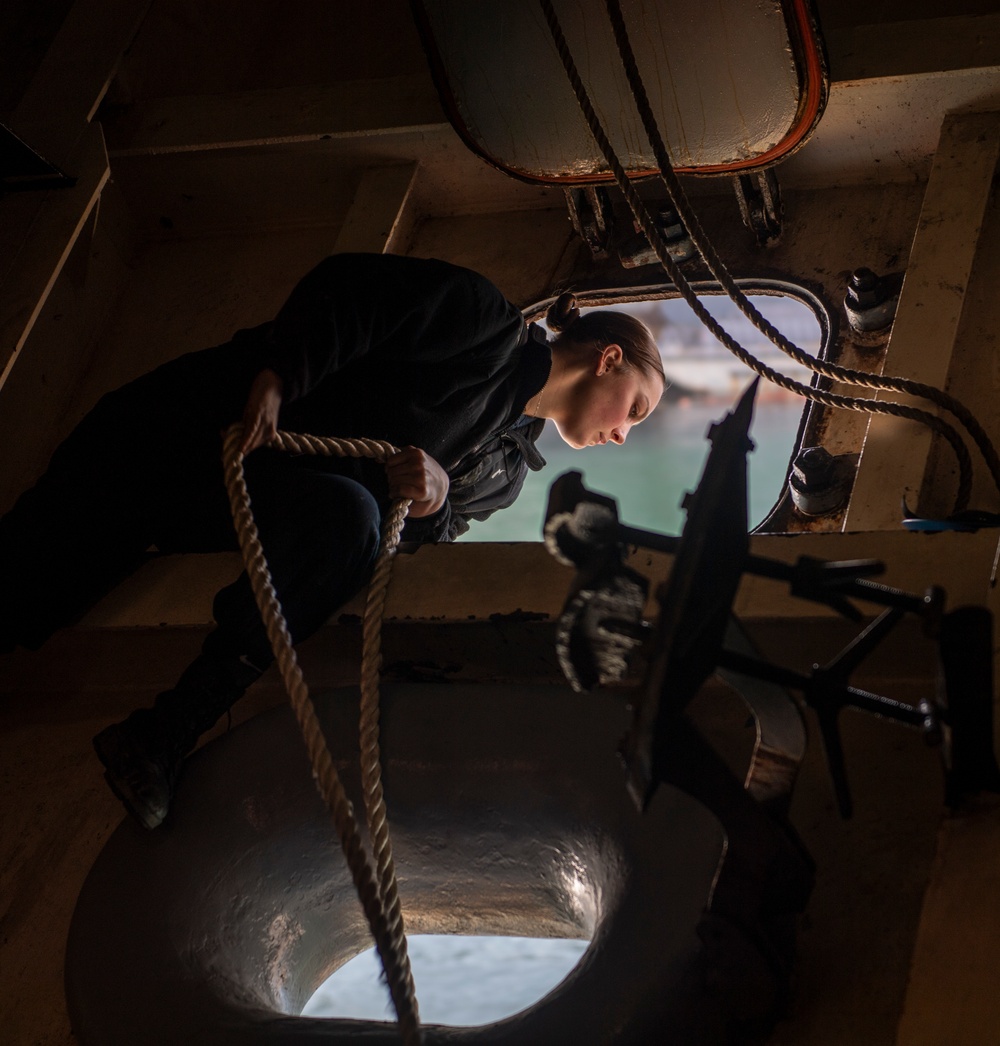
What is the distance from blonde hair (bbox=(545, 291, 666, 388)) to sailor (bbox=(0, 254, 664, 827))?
18mm

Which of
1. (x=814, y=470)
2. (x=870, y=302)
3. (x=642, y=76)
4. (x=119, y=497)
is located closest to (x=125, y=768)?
(x=119, y=497)

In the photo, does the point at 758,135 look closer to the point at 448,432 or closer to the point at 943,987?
the point at 448,432

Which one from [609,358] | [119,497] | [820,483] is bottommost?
[119,497]

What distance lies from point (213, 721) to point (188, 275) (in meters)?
1.85

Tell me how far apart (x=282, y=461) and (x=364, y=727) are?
0.61 meters

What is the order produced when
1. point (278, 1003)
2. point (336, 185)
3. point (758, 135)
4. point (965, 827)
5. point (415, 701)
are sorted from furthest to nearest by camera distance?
1. point (336, 185)
2. point (758, 135)
3. point (415, 701)
4. point (278, 1003)
5. point (965, 827)

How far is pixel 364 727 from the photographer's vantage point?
56.2 inches

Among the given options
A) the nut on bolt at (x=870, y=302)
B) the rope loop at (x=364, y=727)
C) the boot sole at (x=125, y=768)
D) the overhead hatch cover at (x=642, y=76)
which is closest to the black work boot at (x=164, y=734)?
the boot sole at (x=125, y=768)

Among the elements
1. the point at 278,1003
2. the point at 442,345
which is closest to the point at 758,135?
the point at 442,345

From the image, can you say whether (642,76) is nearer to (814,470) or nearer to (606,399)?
(606,399)

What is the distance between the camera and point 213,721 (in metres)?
1.67

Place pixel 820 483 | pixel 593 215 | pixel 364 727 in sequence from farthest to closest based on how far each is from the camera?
pixel 593 215 → pixel 820 483 → pixel 364 727

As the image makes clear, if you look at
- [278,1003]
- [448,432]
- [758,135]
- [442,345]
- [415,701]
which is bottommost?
[278,1003]

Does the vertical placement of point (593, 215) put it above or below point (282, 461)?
above
